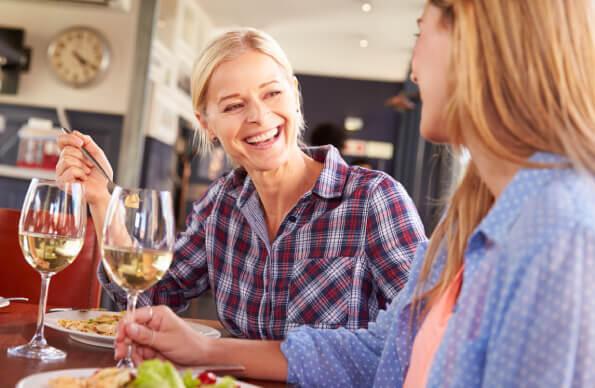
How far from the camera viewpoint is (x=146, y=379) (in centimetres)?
62

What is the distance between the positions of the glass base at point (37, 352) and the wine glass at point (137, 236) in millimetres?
136

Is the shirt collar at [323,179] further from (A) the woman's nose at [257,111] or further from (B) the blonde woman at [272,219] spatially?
(A) the woman's nose at [257,111]

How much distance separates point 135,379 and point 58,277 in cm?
Answer: 124

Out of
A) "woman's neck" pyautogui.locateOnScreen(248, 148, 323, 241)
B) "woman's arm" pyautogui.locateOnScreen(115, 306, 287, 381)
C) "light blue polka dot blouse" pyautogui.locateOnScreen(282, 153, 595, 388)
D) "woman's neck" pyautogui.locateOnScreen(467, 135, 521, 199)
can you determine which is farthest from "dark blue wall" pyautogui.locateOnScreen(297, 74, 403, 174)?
"light blue polka dot blouse" pyautogui.locateOnScreen(282, 153, 595, 388)

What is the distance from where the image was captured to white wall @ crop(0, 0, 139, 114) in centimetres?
595

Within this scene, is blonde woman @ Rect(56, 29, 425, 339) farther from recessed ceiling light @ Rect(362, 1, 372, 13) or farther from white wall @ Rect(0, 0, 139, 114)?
recessed ceiling light @ Rect(362, 1, 372, 13)

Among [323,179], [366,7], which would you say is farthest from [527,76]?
[366,7]

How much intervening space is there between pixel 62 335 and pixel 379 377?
0.49 meters

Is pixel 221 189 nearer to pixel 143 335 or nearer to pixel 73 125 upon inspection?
pixel 143 335

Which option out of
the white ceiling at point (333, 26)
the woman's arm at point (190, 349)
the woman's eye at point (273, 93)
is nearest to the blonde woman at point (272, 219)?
the woman's eye at point (273, 93)

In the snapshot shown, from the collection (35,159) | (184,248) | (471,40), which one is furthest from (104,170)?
(35,159)

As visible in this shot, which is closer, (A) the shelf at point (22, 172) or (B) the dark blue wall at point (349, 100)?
(A) the shelf at point (22, 172)

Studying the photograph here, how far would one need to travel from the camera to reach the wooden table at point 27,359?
0.86 metres

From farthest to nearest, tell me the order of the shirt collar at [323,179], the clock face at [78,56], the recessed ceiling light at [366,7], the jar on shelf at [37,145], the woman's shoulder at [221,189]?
the recessed ceiling light at [366,7] < the clock face at [78,56] < the jar on shelf at [37,145] < the woman's shoulder at [221,189] < the shirt collar at [323,179]
